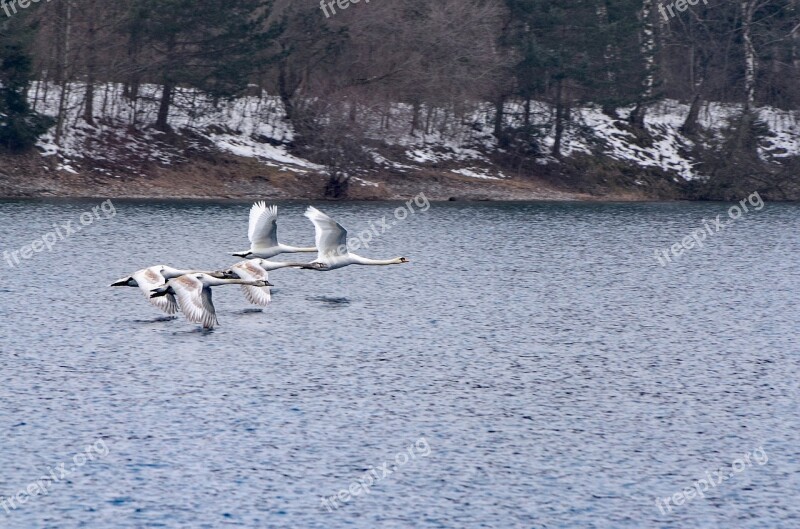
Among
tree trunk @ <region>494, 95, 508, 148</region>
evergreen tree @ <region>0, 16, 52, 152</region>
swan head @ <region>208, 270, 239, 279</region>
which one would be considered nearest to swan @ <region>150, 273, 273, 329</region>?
swan head @ <region>208, 270, 239, 279</region>

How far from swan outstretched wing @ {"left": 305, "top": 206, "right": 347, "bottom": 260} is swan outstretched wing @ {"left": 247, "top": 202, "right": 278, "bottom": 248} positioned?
160cm

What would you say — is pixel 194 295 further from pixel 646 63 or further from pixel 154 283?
pixel 646 63

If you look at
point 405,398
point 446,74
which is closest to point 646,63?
point 446,74

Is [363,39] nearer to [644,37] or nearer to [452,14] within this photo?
[452,14]

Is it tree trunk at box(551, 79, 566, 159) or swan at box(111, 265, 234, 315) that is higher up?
tree trunk at box(551, 79, 566, 159)

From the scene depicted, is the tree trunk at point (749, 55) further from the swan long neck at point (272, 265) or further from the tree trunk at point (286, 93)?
the swan long neck at point (272, 265)

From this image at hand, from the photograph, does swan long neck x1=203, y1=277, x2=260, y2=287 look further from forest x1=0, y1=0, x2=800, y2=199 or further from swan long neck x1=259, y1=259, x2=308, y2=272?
forest x1=0, y1=0, x2=800, y2=199

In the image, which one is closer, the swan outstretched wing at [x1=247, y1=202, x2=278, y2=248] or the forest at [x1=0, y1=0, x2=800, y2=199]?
the swan outstretched wing at [x1=247, y1=202, x2=278, y2=248]

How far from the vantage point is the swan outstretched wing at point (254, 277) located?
28688 mm

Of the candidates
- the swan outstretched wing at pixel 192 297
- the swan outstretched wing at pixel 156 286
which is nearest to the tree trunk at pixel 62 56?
the swan outstretched wing at pixel 156 286

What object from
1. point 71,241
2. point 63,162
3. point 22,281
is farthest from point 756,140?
point 22,281

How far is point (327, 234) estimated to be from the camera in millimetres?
29172

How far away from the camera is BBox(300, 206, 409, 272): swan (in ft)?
94.4

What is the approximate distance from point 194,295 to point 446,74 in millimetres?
43104
